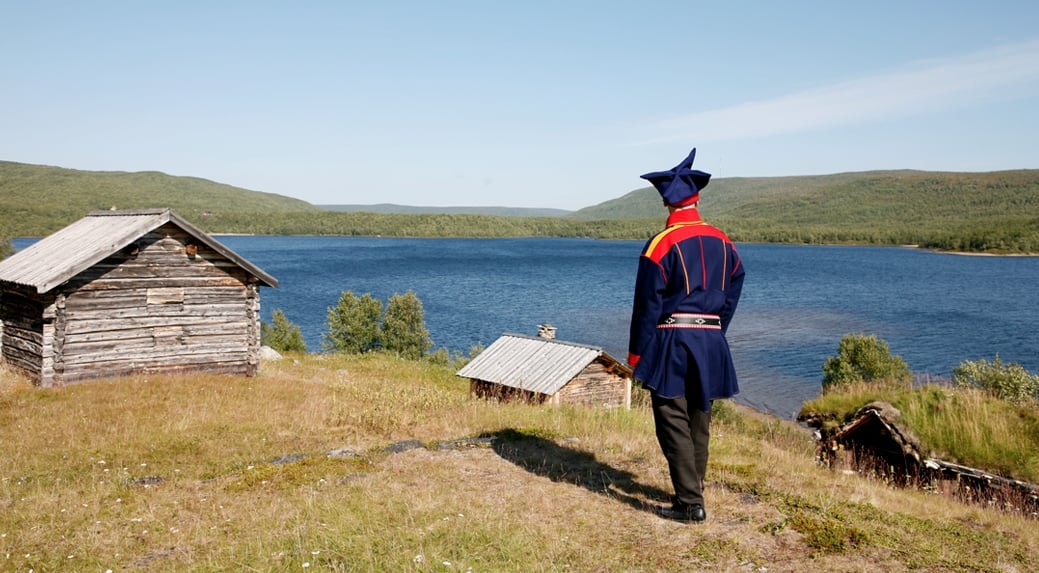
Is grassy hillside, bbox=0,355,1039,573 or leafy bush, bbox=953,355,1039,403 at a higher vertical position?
grassy hillside, bbox=0,355,1039,573

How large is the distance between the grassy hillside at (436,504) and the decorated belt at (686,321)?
182cm

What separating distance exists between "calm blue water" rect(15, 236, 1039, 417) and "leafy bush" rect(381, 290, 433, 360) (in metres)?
4.33

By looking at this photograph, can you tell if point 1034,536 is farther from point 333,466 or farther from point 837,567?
point 333,466

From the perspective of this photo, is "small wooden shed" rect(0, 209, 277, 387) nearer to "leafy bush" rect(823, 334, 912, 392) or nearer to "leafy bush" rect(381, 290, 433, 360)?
"leafy bush" rect(823, 334, 912, 392)

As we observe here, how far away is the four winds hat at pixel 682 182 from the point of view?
6.79 meters

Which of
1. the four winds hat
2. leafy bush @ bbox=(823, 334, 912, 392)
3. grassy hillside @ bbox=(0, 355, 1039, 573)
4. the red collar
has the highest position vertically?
the four winds hat

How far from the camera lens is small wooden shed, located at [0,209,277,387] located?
1791 cm

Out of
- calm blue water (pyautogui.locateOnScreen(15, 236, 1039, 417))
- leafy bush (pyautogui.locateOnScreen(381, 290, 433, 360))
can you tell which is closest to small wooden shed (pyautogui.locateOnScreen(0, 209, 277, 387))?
calm blue water (pyautogui.locateOnScreen(15, 236, 1039, 417))

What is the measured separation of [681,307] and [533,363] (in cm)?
1439

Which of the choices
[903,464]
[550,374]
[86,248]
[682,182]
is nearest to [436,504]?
[682,182]

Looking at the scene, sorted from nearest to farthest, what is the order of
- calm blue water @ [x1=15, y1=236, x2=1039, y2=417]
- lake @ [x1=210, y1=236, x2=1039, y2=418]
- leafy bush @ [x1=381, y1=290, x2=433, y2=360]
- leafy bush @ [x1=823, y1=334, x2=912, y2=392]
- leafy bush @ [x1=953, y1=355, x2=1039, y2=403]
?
leafy bush @ [x1=953, y1=355, x2=1039, y2=403] < leafy bush @ [x1=823, y1=334, x2=912, y2=392] < leafy bush @ [x1=381, y1=290, x2=433, y2=360] < lake @ [x1=210, y1=236, x2=1039, y2=418] < calm blue water @ [x1=15, y1=236, x2=1039, y2=417]

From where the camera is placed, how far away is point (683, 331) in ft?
21.9

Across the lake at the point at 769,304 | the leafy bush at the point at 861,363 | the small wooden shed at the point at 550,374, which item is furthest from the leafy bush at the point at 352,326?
the leafy bush at the point at 861,363

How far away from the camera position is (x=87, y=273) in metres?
18.2
